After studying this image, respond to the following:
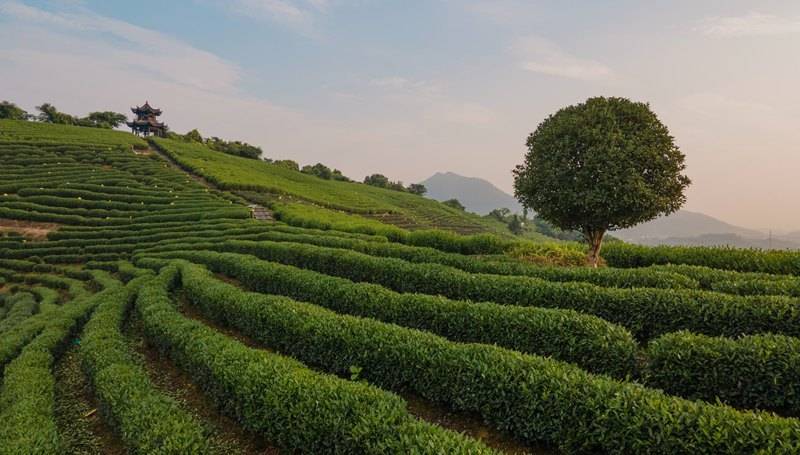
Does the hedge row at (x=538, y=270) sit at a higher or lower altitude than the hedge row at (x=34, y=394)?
higher

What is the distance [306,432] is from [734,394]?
7.70m

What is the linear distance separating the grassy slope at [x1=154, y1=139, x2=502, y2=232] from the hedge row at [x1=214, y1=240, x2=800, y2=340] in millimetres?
32721

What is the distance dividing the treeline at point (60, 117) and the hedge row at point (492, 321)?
321ft

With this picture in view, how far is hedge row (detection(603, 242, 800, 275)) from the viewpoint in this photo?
1385 cm

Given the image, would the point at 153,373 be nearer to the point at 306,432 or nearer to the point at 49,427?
the point at 49,427

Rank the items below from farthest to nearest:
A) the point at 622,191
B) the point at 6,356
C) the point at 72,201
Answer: the point at 72,201
the point at 622,191
the point at 6,356

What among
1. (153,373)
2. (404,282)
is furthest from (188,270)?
(404,282)

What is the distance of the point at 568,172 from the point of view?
55.3ft

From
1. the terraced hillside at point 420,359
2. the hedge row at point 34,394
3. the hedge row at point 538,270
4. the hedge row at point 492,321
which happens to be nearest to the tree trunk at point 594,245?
the terraced hillside at point 420,359

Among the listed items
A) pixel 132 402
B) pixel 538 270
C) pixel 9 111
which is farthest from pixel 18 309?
pixel 9 111

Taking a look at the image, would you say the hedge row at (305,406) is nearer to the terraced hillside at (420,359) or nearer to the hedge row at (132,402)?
the terraced hillside at (420,359)

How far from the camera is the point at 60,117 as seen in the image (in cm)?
8612

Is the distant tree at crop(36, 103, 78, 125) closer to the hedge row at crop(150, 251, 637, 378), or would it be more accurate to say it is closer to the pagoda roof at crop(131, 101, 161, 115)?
the pagoda roof at crop(131, 101, 161, 115)

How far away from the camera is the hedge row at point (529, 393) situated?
18.5ft
